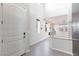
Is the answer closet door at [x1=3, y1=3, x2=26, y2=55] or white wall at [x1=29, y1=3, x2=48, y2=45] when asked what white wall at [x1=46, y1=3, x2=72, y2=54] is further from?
closet door at [x1=3, y1=3, x2=26, y2=55]

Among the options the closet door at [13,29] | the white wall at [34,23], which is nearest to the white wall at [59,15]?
the white wall at [34,23]

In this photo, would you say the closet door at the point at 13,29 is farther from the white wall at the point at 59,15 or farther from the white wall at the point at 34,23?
the white wall at the point at 59,15

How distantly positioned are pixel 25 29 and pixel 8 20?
0.41 meters

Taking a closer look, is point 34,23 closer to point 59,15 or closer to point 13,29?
point 13,29

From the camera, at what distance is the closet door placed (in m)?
2.04

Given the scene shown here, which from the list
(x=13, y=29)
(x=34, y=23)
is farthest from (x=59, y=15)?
(x=13, y=29)

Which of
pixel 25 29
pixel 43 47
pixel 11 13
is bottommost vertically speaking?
pixel 43 47

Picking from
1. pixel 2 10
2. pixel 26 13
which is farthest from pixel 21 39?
pixel 2 10

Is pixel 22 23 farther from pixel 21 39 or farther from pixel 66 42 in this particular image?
pixel 66 42

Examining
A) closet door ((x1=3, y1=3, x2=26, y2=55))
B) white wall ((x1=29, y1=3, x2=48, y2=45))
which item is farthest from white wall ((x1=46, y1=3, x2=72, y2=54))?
closet door ((x1=3, y1=3, x2=26, y2=55))

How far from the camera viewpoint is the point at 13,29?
2145mm

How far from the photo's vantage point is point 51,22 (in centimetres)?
218

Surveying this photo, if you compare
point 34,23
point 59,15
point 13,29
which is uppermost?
point 59,15

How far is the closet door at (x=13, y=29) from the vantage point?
2.04 metres
